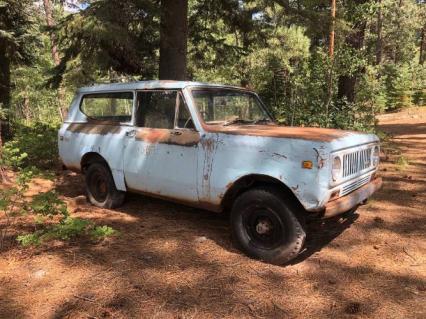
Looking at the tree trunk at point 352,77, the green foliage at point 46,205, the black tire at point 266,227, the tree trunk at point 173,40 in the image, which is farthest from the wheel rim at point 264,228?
the tree trunk at point 352,77

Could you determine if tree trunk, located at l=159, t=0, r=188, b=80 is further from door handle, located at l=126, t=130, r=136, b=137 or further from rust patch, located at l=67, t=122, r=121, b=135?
door handle, located at l=126, t=130, r=136, b=137

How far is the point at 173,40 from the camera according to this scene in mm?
8305

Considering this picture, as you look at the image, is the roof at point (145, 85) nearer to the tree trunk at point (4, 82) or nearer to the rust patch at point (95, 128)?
the rust patch at point (95, 128)

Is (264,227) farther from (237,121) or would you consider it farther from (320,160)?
(237,121)

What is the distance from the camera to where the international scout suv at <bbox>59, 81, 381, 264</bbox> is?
3994mm

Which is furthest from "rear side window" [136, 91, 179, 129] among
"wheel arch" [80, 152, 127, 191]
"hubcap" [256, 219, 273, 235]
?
"hubcap" [256, 219, 273, 235]

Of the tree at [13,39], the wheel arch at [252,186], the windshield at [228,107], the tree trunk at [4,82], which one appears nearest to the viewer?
the wheel arch at [252,186]

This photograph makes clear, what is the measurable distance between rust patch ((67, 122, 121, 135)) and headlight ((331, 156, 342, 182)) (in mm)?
3157

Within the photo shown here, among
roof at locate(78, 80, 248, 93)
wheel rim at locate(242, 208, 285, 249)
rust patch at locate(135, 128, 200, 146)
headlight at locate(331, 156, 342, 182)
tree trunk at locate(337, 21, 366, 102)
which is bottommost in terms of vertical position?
wheel rim at locate(242, 208, 285, 249)

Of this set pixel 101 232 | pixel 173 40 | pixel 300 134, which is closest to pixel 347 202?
pixel 300 134

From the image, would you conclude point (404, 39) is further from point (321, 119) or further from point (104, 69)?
point (104, 69)

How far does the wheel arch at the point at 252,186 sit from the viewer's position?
416cm

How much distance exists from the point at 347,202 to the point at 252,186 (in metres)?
1.03

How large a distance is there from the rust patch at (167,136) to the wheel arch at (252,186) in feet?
2.41
